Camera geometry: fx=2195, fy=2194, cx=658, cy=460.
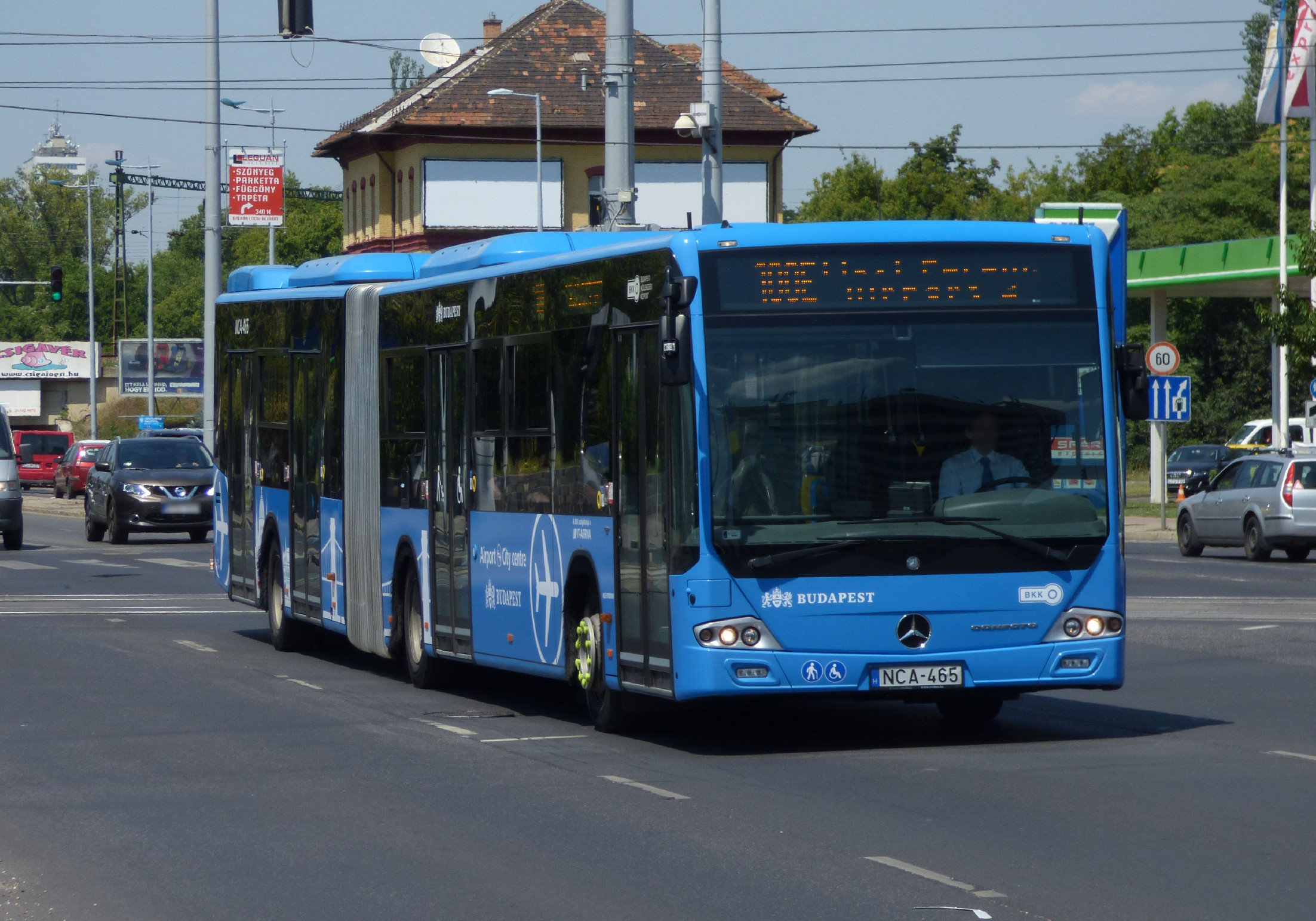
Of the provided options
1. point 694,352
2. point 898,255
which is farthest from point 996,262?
point 694,352

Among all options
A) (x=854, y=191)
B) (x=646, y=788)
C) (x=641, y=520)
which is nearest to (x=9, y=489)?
(x=641, y=520)

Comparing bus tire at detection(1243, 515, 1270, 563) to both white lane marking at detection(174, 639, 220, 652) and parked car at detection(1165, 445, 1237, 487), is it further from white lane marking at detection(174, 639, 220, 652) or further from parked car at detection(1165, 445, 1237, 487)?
parked car at detection(1165, 445, 1237, 487)

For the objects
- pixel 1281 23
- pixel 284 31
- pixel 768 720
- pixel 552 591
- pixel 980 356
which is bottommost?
pixel 768 720

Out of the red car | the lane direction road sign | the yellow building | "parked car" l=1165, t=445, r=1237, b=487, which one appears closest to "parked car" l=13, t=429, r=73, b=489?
the red car

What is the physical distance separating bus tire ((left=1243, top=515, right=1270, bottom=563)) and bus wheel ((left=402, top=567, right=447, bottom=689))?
63.4 feet

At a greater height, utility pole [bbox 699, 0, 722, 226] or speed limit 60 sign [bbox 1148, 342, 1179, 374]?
utility pole [bbox 699, 0, 722, 226]

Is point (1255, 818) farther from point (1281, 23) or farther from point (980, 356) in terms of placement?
point (1281, 23)

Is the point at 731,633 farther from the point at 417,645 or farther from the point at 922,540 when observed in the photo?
the point at 417,645

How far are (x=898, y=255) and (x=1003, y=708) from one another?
3528mm

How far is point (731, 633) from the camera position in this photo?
1097 cm

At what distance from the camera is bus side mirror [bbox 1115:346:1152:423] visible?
11578 millimetres

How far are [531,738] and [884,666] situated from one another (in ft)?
7.13

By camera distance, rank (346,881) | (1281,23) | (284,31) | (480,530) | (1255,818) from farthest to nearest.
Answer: (1281,23) < (284,31) < (480,530) < (1255,818) < (346,881)

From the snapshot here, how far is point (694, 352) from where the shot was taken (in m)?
11.1
